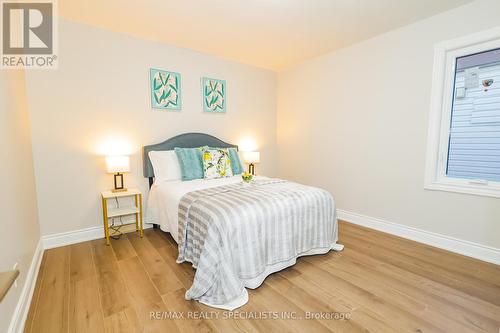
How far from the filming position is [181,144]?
354cm

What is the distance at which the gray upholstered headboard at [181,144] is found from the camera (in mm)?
3256

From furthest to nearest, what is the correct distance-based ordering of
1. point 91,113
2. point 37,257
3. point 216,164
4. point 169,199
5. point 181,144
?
point 181,144 < point 216,164 < point 91,113 < point 169,199 < point 37,257

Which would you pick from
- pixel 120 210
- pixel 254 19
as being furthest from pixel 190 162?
pixel 254 19

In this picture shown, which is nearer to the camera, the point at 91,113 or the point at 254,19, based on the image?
the point at 254,19

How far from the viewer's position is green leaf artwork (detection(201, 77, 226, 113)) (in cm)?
382

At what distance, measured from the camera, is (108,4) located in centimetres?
243

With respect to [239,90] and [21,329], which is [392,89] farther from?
[21,329]

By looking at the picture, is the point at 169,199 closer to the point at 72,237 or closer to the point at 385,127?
the point at 72,237

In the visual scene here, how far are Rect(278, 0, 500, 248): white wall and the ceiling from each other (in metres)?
0.21

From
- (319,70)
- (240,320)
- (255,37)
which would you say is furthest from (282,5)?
(240,320)

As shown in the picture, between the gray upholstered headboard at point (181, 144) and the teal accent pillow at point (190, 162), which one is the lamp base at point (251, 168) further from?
the teal accent pillow at point (190, 162)

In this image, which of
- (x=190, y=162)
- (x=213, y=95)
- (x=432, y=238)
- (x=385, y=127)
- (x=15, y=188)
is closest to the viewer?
(x=15, y=188)

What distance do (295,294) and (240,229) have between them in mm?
678

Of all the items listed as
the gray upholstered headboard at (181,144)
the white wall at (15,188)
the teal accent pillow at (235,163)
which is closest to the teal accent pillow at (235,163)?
the teal accent pillow at (235,163)
